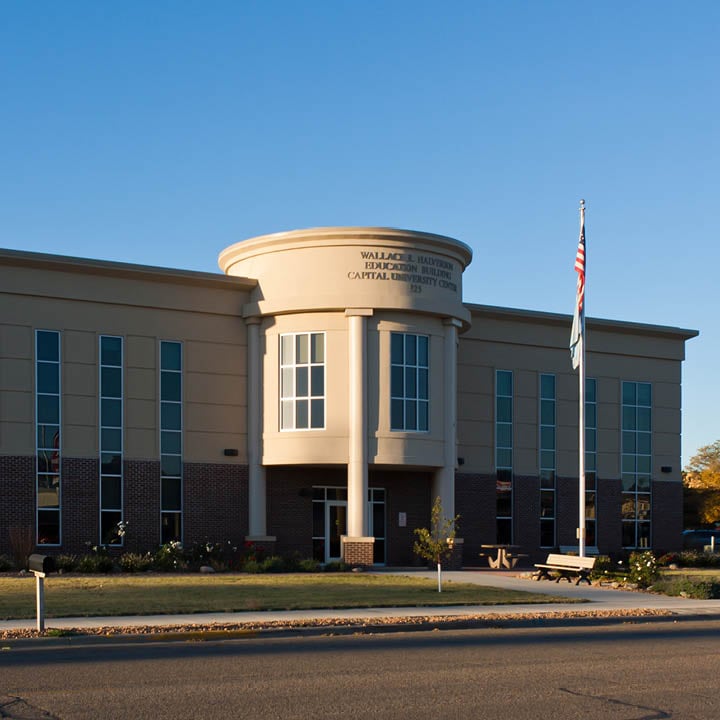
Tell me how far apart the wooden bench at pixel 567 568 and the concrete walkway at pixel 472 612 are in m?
0.55

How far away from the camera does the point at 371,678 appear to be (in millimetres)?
12734

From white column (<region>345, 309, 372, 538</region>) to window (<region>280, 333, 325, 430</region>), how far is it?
1.01 metres

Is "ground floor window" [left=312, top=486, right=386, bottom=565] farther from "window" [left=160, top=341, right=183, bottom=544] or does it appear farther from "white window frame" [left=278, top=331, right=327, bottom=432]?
"window" [left=160, top=341, right=183, bottom=544]

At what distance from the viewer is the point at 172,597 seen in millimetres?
22703

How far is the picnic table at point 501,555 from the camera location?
3841cm

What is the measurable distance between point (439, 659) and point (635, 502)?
3255 centimetres

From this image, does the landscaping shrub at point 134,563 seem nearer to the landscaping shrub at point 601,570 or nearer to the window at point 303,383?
the window at point 303,383

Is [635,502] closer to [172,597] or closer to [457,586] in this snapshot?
[457,586]

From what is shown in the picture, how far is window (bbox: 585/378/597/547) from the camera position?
44250 mm

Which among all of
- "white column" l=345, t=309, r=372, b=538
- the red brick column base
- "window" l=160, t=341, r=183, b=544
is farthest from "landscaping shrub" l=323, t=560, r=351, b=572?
"window" l=160, t=341, r=183, b=544

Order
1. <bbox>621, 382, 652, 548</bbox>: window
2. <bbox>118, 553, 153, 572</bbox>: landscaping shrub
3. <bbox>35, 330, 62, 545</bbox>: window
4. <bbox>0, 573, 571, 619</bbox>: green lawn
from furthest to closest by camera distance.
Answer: <bbox>621, 382, 652, 548</bbox>: window, <bbox>35, 330, 62, 545</bbox>: window, <bbox>118, 553, 153, 572</bbox>: landscaping shrub, <bbox>0, 573, 571, 619</bbox>: green lawn

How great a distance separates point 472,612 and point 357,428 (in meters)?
15.2

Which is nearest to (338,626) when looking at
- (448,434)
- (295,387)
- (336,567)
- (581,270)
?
(336,567)

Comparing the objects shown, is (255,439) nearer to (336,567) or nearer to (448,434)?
(336,567)
